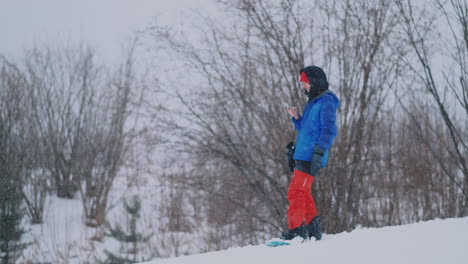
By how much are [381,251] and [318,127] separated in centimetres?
149

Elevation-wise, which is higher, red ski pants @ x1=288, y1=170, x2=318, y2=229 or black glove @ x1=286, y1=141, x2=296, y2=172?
black glove @ x1=286, y1=141, x2=296, y2=172

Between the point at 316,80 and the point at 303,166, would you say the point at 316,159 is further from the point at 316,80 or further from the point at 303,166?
the point at 316,80

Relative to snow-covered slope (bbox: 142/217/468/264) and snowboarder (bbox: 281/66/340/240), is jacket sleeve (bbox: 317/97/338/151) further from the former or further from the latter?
snow-covered slope (bbox: 142/217/468/264)

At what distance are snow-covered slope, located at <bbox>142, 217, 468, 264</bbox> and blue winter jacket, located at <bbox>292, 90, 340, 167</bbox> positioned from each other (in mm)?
882

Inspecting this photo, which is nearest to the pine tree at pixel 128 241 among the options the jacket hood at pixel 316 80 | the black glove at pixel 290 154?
the black glove at pixel 290 154

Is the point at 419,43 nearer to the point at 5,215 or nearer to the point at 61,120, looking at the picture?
the point at 5,215

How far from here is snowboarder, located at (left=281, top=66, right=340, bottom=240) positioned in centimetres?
356

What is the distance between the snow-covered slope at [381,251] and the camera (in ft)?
7.04

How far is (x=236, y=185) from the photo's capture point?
7.65m

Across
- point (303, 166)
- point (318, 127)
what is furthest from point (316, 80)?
point (303, 166)

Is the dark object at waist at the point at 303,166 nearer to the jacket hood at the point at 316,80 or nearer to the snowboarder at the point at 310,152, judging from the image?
the snowboarder at the point at 310,152

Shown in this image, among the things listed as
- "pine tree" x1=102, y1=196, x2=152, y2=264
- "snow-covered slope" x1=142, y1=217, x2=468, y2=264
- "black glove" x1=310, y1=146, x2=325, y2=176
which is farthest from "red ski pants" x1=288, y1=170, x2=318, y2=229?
"pine tree" x1=102, y1=196, x2=152, y2=264

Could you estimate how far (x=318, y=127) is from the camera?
3.65m

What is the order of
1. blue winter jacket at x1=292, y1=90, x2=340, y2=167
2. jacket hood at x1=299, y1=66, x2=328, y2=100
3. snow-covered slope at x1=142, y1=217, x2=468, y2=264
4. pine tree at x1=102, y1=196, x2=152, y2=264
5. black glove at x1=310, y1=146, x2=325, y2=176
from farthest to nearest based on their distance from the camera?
pine tree at x1=102, y1=196, x2=152, y2=264 < jacket hood at x1=299, y1=66, x2=328, y2=100 < blue winter jacket at x1=292, y1=90, x2=340, y2=167 < black glove at x1=310, y1=146, x2=325, y2=176 < snow-covered slope at x1=142, y1=217, x2=468, y2=264
